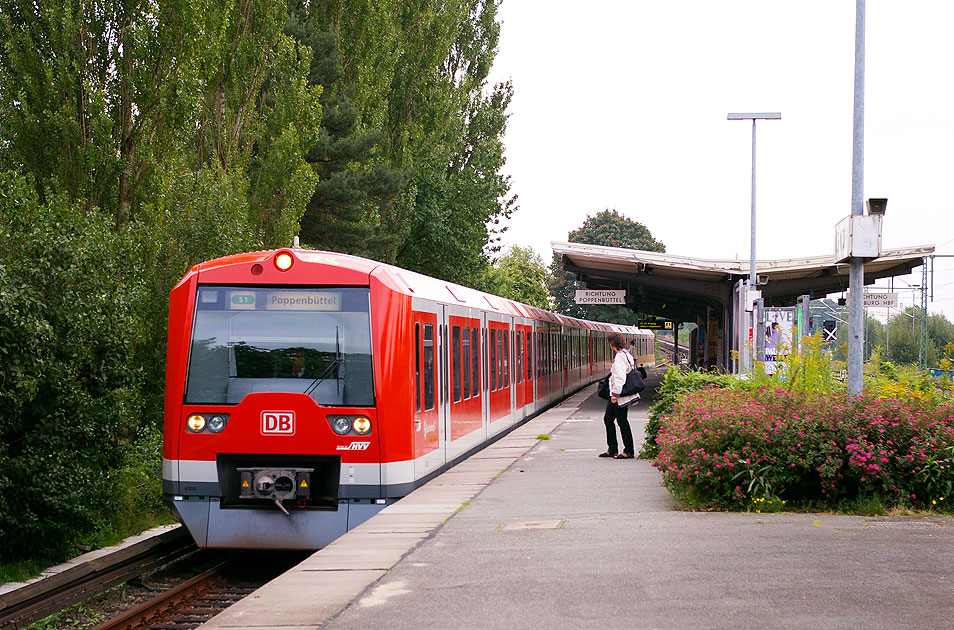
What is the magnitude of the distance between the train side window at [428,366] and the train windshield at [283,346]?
1.66 m

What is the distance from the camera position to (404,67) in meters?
33.9

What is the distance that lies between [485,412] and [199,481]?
7.74m

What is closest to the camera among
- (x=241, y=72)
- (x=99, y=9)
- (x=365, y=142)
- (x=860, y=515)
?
(x=860, y=515)

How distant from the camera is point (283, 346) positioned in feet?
33.4

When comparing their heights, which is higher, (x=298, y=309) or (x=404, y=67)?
(x=404, y=67)

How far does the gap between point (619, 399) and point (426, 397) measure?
10.6 feet

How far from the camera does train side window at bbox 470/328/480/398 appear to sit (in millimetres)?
15789

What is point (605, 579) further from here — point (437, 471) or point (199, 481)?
point (437, 471)

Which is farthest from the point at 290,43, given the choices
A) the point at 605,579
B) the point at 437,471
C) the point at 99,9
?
the point at 605,579

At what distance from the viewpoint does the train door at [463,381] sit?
13719 millimetres

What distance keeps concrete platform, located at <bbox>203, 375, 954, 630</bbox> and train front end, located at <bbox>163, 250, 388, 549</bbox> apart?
0.82 m

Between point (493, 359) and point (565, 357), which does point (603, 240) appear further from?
point (493, 359)

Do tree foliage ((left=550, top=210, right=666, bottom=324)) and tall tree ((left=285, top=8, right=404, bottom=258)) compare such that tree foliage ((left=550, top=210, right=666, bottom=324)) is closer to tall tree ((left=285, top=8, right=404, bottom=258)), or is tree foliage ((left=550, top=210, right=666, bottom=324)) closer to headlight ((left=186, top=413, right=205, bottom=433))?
tall tree ((left=285, top=8, right=404, bottom=258))

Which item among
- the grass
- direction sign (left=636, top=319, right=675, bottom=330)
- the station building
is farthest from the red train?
direction sign (left=636, top=319, right=675, bottom=330)
